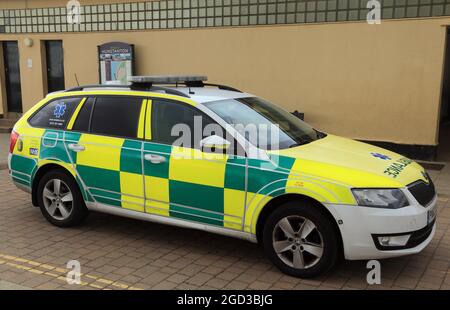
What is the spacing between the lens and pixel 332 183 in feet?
12.9

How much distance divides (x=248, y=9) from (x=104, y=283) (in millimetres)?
7563

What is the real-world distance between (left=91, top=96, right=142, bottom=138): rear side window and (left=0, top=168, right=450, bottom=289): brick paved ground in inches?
45.8

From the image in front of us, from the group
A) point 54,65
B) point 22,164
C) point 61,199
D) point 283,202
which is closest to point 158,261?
point 283,202

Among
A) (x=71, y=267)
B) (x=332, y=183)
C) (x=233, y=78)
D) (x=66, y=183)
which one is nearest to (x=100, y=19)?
(x=233, y=78)

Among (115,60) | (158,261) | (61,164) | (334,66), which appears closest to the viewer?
(158,261)

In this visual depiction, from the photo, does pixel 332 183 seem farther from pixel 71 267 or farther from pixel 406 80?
pixel 406 80

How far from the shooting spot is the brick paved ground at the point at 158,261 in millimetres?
4113

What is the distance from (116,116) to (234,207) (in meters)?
1.69

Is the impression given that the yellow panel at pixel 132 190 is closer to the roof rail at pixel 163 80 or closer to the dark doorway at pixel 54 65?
the roof rail at pixel 163 80

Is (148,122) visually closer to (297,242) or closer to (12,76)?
(297,242)

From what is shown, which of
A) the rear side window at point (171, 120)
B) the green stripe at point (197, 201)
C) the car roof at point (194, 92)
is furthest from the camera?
the car roof at point (194, 92)

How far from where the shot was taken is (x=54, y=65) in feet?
44.3

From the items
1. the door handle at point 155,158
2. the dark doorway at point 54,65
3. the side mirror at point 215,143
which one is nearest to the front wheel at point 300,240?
the side mirror at point 215,143

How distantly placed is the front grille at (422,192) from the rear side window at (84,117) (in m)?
3.34
